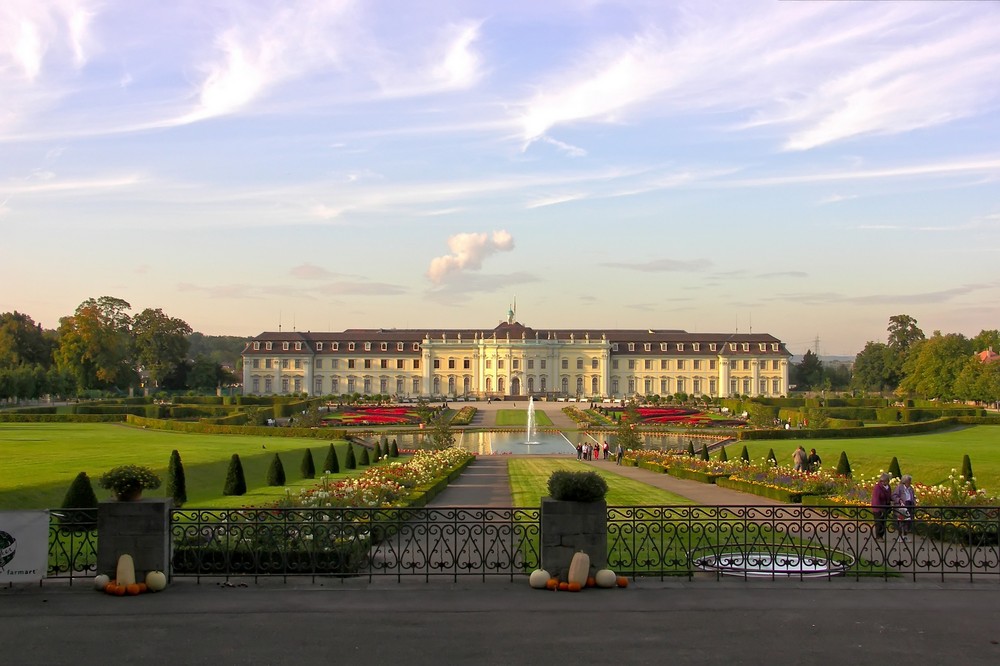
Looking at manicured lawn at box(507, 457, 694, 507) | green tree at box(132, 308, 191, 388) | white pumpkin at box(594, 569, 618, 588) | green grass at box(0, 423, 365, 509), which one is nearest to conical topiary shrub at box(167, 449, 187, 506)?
green grass at box(0, 423, 365, 509)

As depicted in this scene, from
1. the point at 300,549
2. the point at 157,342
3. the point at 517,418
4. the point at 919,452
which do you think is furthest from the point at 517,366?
the point at 300,549

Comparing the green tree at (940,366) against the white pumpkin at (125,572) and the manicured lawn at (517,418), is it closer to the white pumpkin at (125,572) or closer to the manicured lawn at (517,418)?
the manicured lawn at (517,418)

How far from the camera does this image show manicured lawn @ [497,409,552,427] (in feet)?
213

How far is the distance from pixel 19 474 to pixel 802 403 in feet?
222

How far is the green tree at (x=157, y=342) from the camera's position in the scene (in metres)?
94.6

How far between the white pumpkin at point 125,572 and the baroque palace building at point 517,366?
10561 cm

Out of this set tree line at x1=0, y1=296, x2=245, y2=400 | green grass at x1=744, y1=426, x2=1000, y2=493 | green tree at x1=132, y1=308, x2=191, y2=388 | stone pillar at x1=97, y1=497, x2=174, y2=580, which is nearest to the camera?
stone pillar at x1=97, y1=497, x2=174, y2=580

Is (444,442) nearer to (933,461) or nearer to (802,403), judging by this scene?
(933,461)

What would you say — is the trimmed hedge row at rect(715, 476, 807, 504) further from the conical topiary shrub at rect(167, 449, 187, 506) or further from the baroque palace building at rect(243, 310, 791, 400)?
the baroque palace building at rect(243, 310, 791, 400)

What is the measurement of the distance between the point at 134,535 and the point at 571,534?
4873mm

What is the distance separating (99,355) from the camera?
260 ft

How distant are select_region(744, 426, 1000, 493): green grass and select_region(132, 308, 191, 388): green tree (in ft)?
219

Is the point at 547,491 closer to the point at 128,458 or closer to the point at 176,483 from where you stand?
the point at 176,483

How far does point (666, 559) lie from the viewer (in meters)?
12.2
